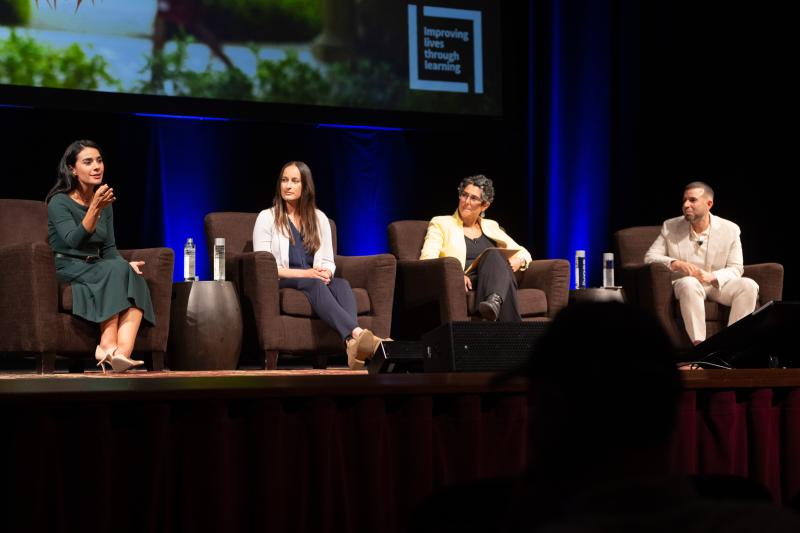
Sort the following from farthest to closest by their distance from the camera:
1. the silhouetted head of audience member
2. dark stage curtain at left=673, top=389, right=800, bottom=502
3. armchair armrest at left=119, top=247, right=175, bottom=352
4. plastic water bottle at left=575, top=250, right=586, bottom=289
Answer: plastic water bottle at left=575, top=250, right=586, bottom=289 → armchair armrest at left=119, top=247, right=175, bottom=352 → dark stage curtain at left=673, top=389, right=800, bottom=502 → the silhouetted head of audience member

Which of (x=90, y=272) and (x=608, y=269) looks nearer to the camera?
(x=90, y=272)

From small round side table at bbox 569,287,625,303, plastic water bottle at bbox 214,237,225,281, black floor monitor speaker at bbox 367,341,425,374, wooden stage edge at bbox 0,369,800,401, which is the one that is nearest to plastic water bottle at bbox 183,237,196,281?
plastic water bottle at bbox 214,237,225,281

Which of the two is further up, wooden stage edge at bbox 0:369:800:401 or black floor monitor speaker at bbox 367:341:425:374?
wooden stage edge at bbox 0:369:800:401

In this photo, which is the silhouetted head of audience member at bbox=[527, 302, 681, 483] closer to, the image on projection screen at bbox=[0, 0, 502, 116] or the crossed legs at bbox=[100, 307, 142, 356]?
the crossed legs at bbox=[100, 307, 142, 356]

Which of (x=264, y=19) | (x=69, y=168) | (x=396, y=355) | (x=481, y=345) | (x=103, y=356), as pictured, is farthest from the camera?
(x=264, y=19)

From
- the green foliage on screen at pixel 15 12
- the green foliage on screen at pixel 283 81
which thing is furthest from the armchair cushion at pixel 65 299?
the green foliage on screen at pixel 15 12

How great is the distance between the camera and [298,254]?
5508 millimetres

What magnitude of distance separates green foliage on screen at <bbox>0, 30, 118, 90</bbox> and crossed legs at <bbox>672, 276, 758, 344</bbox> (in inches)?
137

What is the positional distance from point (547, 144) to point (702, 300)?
1.93m

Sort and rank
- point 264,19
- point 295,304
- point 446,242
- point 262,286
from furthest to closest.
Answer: point 264,19, point 446,242, point 295,304, point 262,286

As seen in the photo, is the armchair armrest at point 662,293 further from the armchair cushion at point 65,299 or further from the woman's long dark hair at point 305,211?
the armchair cushion at point 65,299

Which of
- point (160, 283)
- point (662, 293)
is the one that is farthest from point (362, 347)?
point (662, 293)

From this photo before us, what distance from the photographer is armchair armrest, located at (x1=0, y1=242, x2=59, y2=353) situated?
461cm

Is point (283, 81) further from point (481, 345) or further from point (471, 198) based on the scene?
point (481, 345)
